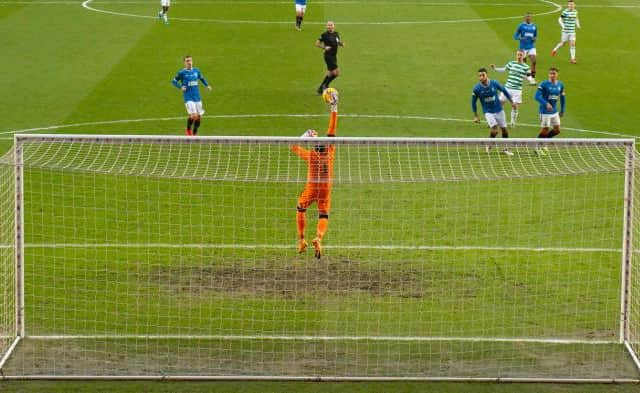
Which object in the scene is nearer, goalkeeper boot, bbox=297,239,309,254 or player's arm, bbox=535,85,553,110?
goalkeeper boot, bbox=297,239,309,254

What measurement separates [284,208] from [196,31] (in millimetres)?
19116

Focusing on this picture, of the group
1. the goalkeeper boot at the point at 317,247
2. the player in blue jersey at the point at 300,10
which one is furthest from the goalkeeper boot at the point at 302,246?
the player in blue jersey at the point at 300,10

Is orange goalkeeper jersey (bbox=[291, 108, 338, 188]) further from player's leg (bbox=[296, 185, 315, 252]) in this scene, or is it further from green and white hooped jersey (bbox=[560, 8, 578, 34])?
green and white hooped jersey (bbox=[560, 8, 578, 34])

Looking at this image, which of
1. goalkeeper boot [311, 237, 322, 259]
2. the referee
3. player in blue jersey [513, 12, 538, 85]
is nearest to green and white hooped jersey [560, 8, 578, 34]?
player in blue jersey [513, 12, 538, 85]

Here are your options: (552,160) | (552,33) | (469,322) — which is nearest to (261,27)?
(552,33)

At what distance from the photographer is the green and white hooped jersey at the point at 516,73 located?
2617 centimetres

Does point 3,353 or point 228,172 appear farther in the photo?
point 228,172

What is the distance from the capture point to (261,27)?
38.5 m

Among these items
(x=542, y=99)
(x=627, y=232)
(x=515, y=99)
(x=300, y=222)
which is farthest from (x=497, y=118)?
(x=627, y=232)

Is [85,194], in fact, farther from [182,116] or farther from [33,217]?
[182,116]

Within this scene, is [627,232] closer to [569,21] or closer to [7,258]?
[7,258]

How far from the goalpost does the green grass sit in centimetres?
4

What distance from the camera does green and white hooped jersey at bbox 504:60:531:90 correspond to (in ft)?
85.9

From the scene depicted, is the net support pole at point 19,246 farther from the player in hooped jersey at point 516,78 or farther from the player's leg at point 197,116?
the player in hooped jersey at point 516,78
